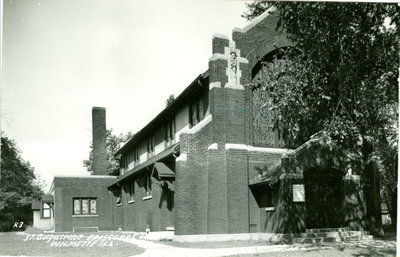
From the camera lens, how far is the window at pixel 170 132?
25156mm

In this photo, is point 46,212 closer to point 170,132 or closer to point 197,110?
point 170,132

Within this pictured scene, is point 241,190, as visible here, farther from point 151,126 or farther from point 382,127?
point 151,126

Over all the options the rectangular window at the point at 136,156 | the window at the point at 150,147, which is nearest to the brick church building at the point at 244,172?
the window at the point at 150,147

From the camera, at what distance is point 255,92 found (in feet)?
66.7

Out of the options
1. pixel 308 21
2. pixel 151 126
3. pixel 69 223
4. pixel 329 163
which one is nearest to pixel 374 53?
pixel 308 21

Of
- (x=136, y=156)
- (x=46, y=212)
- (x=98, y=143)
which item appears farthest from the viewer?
(x=46, y=212)

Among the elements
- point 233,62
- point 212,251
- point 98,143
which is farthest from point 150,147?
point 212,251

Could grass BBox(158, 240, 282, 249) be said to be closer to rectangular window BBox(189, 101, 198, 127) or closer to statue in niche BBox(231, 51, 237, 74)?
rectangular window BBox(189, 101, 198, 127)

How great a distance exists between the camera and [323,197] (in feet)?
63.1

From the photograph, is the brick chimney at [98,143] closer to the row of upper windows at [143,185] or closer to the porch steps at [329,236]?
the row of upper windows at [143,185]

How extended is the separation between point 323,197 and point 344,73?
320 inches

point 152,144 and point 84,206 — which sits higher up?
point 152,144

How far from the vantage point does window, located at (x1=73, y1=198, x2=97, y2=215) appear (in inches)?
1394

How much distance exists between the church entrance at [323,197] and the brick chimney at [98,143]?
25539 millimetres
